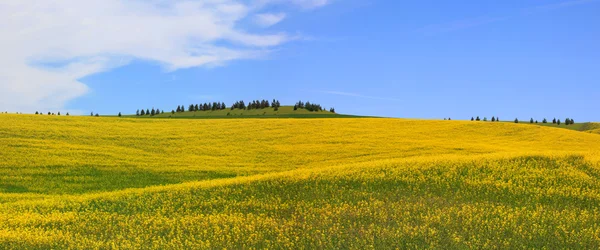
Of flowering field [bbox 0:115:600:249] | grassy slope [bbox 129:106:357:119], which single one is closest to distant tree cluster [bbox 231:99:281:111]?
grassy slope [bbox 129:106:357:119]

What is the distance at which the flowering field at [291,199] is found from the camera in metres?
13.9

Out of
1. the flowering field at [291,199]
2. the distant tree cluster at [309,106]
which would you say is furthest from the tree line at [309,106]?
the flowering field at [291,199]

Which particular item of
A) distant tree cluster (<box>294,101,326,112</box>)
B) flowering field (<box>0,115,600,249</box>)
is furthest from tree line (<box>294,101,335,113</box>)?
flowering field (<box>0,115,600,249</box>)

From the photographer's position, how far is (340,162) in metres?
28.9

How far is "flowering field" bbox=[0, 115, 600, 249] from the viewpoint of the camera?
45.4 ft

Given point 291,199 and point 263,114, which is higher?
point 263,114

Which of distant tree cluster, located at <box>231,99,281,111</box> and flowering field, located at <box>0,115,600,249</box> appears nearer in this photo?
flowering field, located at <box>0,115,600,249</box>

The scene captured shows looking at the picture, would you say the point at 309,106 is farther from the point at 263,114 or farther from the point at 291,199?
the point at 291,199

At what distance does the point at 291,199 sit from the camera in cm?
1725

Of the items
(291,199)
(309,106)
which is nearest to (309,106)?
(309,106)

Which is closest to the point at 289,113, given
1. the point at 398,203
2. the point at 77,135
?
the point at 77,135

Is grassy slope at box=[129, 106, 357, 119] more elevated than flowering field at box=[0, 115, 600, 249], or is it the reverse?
grassy slope at box=[129, 106, 357, 119]

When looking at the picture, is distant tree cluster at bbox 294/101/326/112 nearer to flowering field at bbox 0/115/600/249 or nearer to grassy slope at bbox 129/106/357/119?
grassy slope at bbox 129/106/357/119

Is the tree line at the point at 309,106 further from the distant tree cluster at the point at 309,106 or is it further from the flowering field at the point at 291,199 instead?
the flowering field at the point at 291,199
